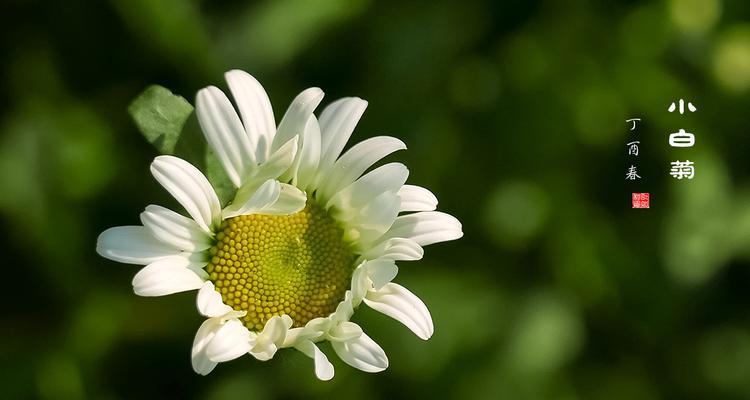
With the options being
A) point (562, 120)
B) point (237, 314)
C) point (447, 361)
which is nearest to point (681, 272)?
point (562, 120)

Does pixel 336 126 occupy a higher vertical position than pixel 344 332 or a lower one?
higher

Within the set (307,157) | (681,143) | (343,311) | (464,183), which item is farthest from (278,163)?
(681,143)

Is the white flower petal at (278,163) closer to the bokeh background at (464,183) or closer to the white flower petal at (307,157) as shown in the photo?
the white flower petal at (307,157)

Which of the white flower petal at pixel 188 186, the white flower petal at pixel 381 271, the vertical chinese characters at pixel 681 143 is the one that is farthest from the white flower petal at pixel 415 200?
the vertical chinese characters at pixel 681 143

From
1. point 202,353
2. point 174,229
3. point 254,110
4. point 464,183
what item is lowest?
point 202,353

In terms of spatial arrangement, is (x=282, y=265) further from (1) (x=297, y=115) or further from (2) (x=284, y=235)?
(1) (x=297, y=115)
